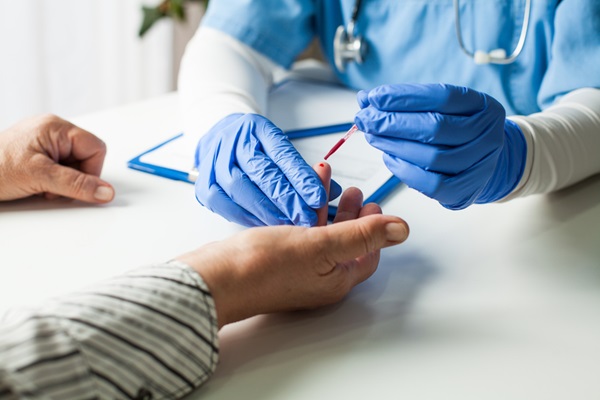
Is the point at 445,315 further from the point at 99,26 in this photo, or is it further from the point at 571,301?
the point at 99,26

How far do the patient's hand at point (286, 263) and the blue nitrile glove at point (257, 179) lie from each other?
2.8 inches

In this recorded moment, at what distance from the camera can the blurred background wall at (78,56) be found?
1680 mm

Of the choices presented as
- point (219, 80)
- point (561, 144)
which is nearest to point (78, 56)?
point (219, 80)

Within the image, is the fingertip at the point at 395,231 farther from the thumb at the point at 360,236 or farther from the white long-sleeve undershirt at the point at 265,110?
the white long-sleeve undershirt at the point at 265,110

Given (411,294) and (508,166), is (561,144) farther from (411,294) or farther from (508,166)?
(411,294)

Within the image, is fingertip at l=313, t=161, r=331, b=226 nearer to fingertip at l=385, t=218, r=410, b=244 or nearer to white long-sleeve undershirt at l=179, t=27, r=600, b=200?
fingertip at l=385, t=218, r=410, b=244

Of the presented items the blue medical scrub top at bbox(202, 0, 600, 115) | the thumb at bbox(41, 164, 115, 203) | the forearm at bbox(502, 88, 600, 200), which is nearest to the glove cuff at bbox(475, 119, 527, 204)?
the forearm at bbox(502, 88, 600, 200)

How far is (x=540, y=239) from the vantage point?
2.56ft

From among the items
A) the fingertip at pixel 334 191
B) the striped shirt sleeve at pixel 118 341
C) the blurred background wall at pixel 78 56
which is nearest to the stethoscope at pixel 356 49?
the fingertip at pixel 334 191

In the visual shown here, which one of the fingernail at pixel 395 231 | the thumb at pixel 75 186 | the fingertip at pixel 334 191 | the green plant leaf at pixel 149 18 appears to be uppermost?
the fingernail at pixel 395 231

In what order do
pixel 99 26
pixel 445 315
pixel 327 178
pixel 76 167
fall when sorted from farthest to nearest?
pixel 99 26
pixel 76 167
pixel 327 178
pixel 445 315

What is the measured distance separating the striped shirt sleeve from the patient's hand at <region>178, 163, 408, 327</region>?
0.03m

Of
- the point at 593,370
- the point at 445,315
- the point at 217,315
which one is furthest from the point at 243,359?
the point at 593,370

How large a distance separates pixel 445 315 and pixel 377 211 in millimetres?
164
